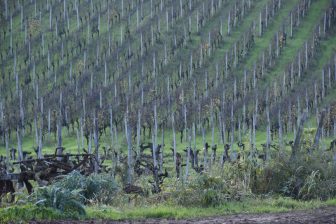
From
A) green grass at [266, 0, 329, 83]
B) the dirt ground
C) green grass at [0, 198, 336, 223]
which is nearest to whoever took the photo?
the dirt ground

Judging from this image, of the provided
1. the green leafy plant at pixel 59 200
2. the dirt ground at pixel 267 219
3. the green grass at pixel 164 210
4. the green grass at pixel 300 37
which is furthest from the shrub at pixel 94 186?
the green grass at pixel 300 37

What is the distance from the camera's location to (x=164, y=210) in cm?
2086

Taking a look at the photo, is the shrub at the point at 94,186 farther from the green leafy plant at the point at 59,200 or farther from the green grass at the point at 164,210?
the green leafy plant at the point at 59,200

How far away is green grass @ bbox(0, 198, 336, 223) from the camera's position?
18.5 meters

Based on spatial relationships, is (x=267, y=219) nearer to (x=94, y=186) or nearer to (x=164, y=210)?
(x=164, y=210)

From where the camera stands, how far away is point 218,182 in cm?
2397

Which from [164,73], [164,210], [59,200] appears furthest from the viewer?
[164,73]

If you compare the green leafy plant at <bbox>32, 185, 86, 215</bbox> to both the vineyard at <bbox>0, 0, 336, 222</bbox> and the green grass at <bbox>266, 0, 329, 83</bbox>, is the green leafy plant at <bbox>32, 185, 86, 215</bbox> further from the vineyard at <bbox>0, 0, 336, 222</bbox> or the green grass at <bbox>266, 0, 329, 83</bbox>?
the green grass at <bbox>266, 0, 329, 83</bbox>

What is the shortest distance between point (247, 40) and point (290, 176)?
13031 centimetres

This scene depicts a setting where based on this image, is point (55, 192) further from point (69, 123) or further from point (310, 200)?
point (69, 123)

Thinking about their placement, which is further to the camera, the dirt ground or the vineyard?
the vineyard

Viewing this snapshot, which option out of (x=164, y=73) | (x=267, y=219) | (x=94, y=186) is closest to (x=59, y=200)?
(x=94, y=186)

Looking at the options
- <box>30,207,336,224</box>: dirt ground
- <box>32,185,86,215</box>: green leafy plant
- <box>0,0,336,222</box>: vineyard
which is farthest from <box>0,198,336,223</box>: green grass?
<box>0,0,336,222</box>: vineyard

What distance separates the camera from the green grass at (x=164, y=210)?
18484mm
